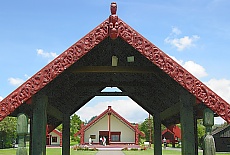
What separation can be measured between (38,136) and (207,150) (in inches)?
105

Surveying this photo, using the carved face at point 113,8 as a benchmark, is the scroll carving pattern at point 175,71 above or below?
below

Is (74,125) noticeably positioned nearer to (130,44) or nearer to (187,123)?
(187,123)

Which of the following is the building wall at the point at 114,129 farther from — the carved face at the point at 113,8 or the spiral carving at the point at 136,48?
the carved face at the point at 113,8

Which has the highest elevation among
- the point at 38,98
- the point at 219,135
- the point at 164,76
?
the point at 164,76

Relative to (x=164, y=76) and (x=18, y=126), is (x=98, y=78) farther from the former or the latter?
(x=18, y=126)

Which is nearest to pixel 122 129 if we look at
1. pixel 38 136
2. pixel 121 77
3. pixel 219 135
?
pixel 219 135

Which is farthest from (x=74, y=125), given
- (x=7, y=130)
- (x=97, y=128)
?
(x=7, y=130)

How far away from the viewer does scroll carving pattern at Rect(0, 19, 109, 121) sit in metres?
5.07

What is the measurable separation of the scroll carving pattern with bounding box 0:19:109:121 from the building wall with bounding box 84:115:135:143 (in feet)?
144

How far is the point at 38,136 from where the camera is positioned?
543 centimetres

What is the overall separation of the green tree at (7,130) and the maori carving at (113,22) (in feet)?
124

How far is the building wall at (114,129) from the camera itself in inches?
1912

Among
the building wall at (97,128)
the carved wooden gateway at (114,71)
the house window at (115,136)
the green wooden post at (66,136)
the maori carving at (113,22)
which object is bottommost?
the house window at (115,136)

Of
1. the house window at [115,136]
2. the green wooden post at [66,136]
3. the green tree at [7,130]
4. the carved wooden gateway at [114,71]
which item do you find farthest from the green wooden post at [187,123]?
the house window at [115,136]
